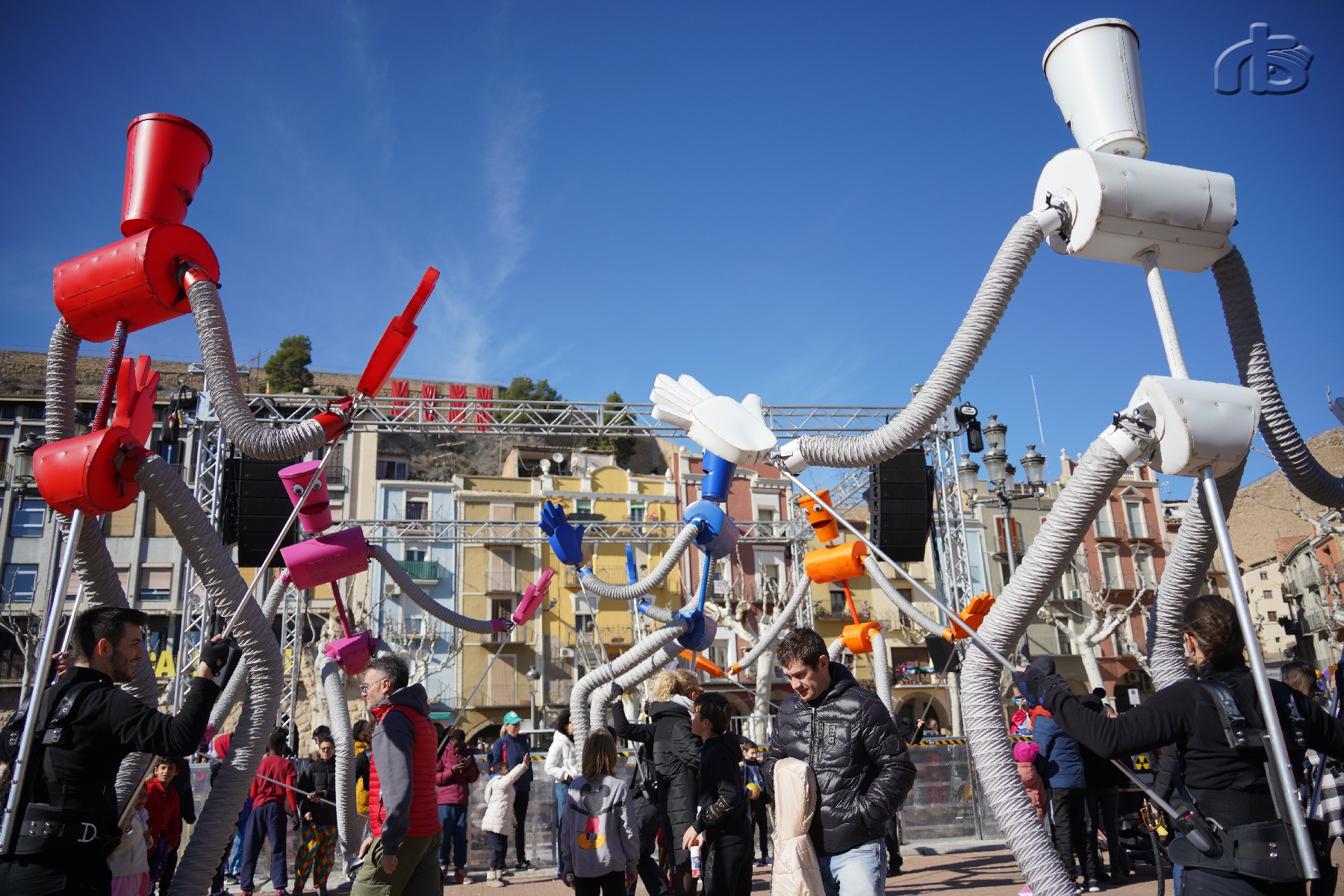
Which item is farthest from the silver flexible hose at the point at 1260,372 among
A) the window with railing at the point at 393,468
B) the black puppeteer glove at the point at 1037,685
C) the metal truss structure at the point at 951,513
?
the window with railing at the point at 393,468

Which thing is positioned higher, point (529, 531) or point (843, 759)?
Answer: point (529, 531)

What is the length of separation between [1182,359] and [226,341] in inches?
142

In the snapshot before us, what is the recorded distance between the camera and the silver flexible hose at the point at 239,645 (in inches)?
144

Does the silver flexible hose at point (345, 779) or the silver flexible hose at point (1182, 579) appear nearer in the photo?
the silver flexible hose at point (1182, 579)

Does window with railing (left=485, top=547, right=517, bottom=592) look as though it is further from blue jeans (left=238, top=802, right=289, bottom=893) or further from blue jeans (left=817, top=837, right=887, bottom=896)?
blue jeans (left=817, top=837, right=887, bottom=896)

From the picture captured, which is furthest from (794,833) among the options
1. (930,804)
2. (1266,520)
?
(1266,520)

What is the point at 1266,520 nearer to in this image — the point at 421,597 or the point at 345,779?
the point at 421,597

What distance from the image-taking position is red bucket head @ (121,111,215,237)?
13.3 feet

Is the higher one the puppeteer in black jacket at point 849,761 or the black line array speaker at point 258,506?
the black line array speaker at point 258,506

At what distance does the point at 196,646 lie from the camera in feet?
48.4

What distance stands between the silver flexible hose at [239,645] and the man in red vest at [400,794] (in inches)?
25.4

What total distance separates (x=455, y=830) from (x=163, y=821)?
103 inches

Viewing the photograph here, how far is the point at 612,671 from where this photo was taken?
723 centimetres

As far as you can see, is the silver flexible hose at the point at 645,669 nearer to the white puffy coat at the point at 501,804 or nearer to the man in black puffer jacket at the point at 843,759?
Answer: the white puffy coat at the point at 501,804
